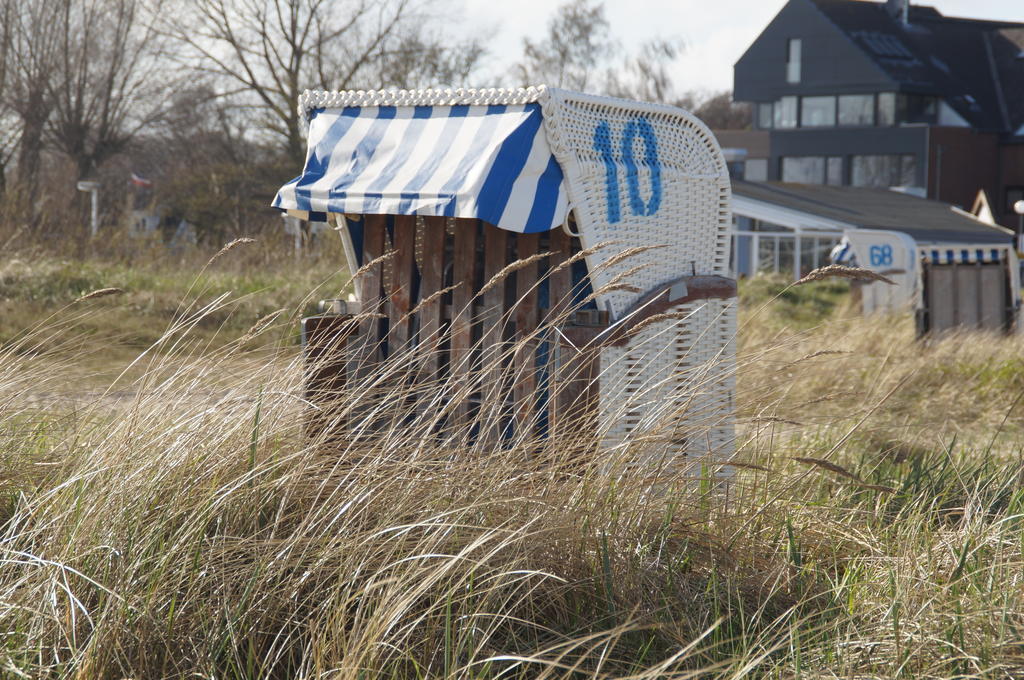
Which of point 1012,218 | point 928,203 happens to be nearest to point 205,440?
point 928,203

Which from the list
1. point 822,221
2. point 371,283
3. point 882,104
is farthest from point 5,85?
point 882,104

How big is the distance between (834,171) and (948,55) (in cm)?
722

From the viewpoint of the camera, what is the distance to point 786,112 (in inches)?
1657

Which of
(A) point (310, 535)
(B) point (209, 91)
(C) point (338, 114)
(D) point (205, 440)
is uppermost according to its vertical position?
(B) point (209, 91)

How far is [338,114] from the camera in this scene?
15.4ft

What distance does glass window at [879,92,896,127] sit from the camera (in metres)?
39.7

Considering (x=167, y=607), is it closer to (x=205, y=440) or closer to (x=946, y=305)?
(x=205, y=440)

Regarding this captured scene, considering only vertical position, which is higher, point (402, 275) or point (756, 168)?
point (756, 168)

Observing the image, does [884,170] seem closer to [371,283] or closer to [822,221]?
[822,221]

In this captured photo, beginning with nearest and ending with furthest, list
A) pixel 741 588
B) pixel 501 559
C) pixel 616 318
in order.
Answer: pixel 501 559
pixel 741 588
pixel 616 318

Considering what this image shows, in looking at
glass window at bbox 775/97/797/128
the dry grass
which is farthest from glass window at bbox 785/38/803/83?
the dry grass

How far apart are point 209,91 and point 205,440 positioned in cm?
2727

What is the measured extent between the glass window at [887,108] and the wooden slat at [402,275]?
127 ft

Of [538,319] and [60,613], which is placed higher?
[538,319]
